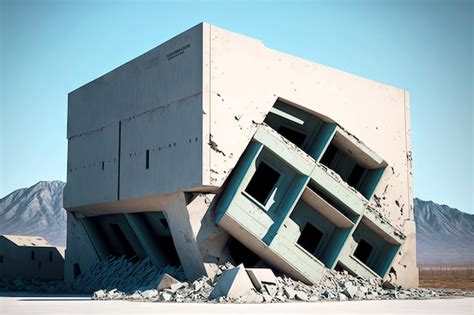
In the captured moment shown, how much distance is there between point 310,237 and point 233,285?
5.97 meters

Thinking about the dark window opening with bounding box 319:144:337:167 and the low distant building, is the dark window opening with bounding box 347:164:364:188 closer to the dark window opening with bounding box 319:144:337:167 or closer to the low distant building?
the dark window opening with bounding box 319:144:337:167

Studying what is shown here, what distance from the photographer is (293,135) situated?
2222 centimetres

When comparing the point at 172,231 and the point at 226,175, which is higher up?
the point at 226,175

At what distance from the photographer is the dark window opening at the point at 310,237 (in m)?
21.7

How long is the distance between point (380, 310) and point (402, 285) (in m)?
8.95

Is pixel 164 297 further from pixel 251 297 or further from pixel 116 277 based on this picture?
pixel 116 277

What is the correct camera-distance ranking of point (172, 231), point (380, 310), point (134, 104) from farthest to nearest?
point (134, 104) → point (172, 231) → point (380, 310)

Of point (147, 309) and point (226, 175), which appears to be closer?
point (147, 309)

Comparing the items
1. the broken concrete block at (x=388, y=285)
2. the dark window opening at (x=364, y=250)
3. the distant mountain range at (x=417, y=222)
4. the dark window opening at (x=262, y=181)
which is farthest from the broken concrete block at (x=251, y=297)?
the distant mountain range at (x=417, y=222)

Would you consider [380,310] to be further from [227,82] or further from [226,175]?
[227,82]

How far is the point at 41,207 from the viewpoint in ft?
506

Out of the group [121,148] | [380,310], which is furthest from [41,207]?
[380,310]

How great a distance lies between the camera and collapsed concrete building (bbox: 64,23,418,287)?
62.8 ft

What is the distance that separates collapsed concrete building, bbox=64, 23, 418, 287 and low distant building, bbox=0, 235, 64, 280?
6571 mm
